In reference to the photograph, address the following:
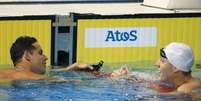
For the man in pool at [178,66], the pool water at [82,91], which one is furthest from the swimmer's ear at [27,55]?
the man in pool at [178,66]

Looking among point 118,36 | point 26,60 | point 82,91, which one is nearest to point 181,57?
point 82,91

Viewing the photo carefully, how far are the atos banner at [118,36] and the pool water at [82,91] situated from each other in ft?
3.44

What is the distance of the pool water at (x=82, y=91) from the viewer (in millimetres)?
5055

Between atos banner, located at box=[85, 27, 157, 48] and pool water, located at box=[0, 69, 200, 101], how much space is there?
105cm

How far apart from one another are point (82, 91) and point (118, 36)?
1.65 m

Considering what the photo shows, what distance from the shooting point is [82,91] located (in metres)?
5.41

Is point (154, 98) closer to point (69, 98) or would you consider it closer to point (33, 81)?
point (69, 98)

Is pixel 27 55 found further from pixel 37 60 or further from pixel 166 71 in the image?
pixel 166 71

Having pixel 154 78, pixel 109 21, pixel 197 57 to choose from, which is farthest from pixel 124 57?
pixel 154 78

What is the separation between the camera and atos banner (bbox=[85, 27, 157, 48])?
22.5ft

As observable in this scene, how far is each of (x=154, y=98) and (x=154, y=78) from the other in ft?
2.05

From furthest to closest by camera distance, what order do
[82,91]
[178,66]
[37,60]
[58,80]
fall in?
1. [58,80]
2. [82,91]
3. [37,60]
4. [178,66]

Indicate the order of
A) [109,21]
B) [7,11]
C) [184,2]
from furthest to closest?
[184,2] → [7,11] → [109,21]

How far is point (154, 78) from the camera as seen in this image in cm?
560
